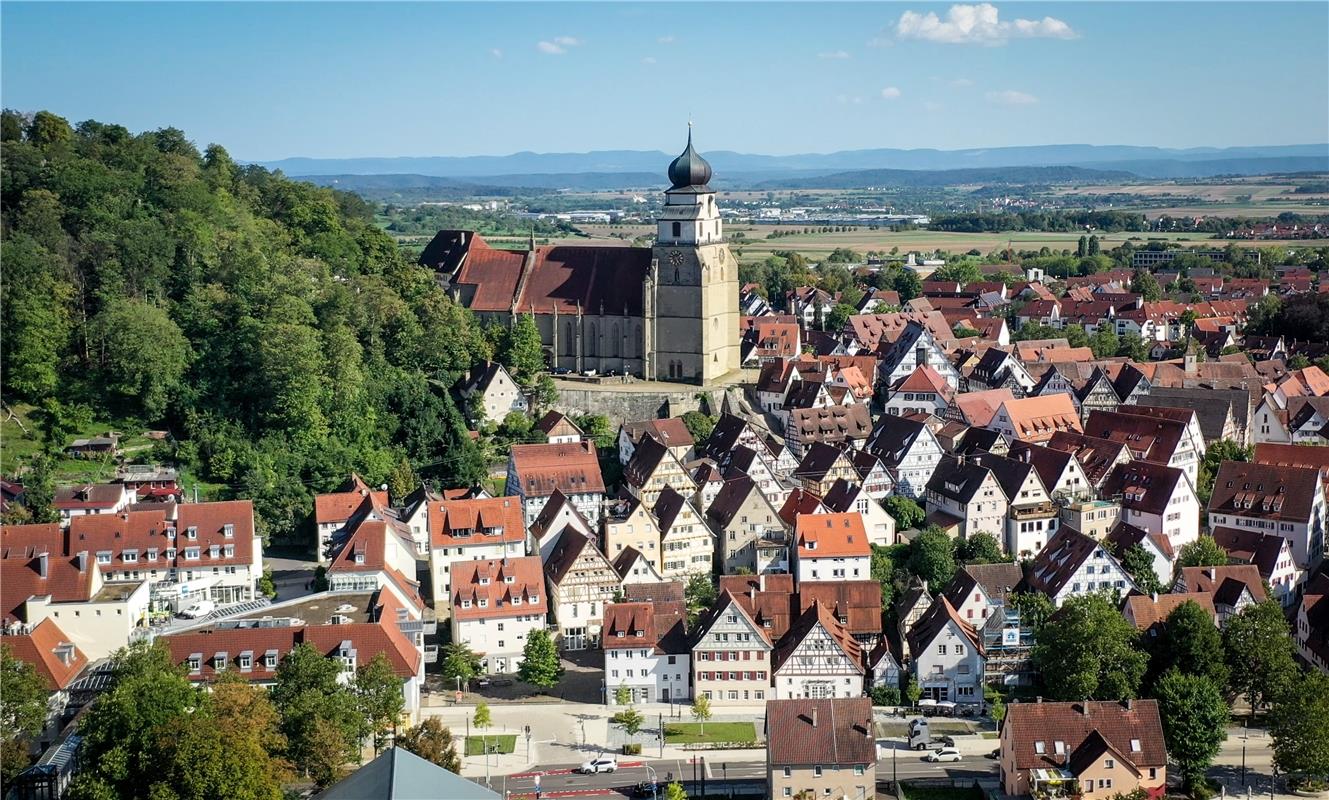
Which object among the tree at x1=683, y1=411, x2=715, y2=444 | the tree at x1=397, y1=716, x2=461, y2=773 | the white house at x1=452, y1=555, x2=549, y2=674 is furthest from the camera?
the tree at x1=683, y1=411, x2=715, y2=444

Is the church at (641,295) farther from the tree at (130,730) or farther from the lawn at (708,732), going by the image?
the tree at (130,730)

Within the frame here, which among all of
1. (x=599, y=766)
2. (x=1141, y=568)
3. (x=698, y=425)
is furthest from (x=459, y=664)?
(x=698, y=425)

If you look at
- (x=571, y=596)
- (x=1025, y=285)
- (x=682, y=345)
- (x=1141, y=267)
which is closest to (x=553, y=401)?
(x=682, y=345)

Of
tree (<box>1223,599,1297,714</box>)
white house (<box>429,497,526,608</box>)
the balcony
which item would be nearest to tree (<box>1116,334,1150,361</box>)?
the balcony

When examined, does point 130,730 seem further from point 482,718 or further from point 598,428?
point 598,428

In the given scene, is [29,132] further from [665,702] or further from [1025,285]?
[1025,285]

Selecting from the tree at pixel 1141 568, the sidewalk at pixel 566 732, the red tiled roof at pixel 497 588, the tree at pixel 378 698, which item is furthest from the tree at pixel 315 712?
the tree at pixel 1141 568

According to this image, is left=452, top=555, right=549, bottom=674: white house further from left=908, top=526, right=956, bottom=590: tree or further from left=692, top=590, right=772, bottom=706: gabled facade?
left=908, top=526, right=956, bottom=590: tree
